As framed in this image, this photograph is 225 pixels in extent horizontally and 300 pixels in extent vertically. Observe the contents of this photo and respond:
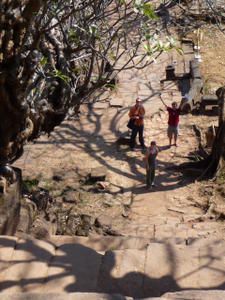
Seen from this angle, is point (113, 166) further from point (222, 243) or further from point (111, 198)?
point (222, 243)

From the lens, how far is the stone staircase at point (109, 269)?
5504 mm

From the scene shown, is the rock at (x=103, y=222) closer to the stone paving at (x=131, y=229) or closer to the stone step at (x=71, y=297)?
the stone paving at (x=131, y=229)

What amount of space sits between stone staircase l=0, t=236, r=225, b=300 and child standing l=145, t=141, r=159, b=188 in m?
5.09

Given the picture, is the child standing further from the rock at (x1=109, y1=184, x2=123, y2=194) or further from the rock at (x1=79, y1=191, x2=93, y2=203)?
the rock at (x1=79, y1=191, x2=93, y2=203)

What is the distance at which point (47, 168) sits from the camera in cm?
1254

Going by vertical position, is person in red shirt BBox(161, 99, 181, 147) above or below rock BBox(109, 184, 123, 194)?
above

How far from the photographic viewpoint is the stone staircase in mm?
5504

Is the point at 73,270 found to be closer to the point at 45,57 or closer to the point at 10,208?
the point at 10,208

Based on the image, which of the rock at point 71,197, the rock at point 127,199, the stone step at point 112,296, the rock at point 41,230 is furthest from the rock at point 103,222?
the stone step at point 112,296

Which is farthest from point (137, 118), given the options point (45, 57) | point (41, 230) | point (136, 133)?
point (45, 57)

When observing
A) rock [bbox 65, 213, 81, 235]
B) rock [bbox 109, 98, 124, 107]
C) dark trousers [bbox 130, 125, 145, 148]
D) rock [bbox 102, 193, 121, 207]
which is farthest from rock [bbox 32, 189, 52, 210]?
rock [bbox 109, 98, 124, 107]

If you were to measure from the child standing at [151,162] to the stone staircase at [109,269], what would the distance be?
16.7 ft

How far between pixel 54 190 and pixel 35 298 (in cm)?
725

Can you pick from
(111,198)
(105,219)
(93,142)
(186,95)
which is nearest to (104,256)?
(105,219)
